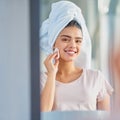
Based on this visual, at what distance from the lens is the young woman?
5.32 ft

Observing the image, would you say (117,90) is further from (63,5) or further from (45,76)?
(63,5)

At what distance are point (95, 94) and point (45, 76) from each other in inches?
10.8

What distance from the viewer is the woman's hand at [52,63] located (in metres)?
1.63

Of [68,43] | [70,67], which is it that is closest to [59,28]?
[68,43]

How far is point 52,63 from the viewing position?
5.37 feet

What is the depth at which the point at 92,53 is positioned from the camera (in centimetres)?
164

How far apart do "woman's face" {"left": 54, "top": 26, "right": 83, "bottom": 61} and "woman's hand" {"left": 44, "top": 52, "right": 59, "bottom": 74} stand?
0.03m
